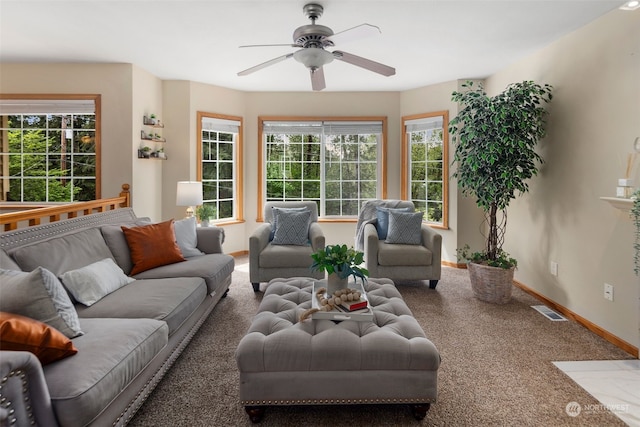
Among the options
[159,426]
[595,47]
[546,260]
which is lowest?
[159,426]

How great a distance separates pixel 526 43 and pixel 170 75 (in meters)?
4.13

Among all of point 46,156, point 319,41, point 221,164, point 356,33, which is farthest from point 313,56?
point 46,156

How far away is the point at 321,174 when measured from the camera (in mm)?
5926

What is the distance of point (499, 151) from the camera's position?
141 inches

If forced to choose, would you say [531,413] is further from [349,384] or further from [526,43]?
[526,43]

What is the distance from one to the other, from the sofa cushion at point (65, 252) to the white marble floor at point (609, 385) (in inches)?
119

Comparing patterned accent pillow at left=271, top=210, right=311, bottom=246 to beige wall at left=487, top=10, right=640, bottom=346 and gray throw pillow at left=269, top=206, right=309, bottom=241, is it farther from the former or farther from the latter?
beige wall at left=487, top=10, right=640, bottom=346

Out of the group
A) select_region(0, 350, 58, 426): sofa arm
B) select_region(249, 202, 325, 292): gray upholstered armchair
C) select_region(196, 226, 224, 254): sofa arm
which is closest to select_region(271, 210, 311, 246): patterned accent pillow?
select_region(249, 202, 325, 292): gray upholstered armchair

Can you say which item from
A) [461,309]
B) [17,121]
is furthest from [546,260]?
[17,121]

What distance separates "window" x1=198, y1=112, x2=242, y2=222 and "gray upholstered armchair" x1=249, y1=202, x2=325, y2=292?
150 cm

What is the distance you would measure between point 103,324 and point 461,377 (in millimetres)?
2071

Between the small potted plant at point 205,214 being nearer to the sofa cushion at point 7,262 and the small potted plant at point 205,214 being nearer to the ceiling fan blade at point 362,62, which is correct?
the sofa cushion at point 7,262

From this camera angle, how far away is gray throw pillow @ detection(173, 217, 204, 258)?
3.57m

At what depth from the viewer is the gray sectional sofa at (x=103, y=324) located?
51.9 inches
